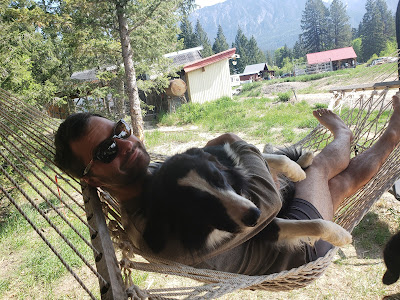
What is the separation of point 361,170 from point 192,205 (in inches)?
57.6

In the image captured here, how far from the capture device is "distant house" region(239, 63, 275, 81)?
2128 inches

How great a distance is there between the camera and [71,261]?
304 centimetres

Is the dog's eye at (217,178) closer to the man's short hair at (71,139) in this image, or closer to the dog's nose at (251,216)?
the dog's nose at (251,216)

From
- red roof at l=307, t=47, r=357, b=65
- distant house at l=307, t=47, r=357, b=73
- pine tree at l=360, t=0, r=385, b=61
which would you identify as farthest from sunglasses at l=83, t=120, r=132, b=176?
pine tree at l=360, t=0, r=385, b=61

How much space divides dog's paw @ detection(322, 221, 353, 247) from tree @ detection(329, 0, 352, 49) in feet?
238

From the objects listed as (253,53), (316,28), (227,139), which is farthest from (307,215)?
(316,28)

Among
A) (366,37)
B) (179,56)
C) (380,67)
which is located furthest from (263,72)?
(380,67)

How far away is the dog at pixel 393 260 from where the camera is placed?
4.02ft

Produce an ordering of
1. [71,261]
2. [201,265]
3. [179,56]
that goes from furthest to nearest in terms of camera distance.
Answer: [179,56]
[71,261]
[201,265]

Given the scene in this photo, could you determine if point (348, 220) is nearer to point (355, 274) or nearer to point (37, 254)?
point (355, 274)

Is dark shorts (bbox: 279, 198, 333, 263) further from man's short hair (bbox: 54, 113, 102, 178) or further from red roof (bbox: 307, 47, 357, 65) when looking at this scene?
red roof (bbox: 307, 47, 357, 65)

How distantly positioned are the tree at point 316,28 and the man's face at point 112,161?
2864 inches

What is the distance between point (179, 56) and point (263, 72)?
42.3 meters

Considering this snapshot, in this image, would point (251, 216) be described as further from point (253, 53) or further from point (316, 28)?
point (316, 28)
